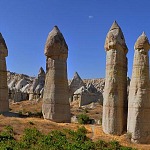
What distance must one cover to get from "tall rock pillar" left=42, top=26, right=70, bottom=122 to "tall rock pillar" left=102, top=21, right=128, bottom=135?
3466mm

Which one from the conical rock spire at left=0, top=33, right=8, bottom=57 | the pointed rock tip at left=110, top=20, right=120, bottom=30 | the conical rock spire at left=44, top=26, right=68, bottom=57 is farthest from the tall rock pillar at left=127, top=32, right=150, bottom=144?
the conical rock spire at left=0, top=33, right=8, bottom=57

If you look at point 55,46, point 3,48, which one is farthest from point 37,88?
point 55,46

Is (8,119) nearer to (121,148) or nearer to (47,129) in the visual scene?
(47,129)

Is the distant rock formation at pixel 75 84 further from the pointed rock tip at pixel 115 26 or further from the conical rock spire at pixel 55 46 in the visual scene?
the pointed rock tip at pixel 115 26

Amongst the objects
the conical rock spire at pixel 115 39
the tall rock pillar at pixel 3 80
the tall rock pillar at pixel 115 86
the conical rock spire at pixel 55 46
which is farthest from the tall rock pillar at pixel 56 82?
the conical rock spire at pixel 115 39

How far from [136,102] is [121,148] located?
281cm

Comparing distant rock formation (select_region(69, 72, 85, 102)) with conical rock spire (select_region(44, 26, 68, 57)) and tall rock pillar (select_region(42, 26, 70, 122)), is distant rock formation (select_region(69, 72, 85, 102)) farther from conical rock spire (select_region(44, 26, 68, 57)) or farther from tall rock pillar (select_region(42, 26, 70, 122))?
tall rock pillar (select_region(42, 26, 70, 122))

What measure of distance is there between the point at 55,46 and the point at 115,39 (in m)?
4.85

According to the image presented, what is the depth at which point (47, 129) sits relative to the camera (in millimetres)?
19984

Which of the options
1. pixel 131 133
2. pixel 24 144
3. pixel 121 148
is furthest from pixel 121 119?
pixel 24 144

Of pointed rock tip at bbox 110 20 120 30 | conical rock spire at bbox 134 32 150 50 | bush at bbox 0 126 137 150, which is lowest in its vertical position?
bush at bbox 0 126 137 150

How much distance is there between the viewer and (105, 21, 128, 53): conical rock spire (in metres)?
20.1

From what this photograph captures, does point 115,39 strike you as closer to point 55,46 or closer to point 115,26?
point 115,26

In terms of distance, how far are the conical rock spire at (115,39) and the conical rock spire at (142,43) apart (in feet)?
3.94
